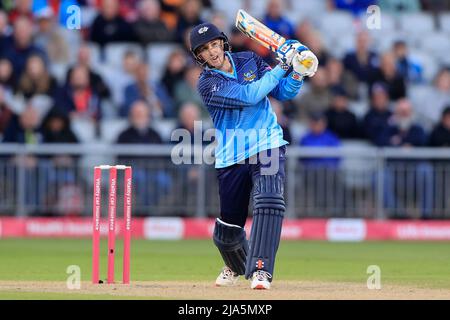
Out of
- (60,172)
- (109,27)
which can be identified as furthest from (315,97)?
(60,172)

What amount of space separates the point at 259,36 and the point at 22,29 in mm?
10165

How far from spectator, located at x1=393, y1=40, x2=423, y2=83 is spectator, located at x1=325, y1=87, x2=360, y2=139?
1607 millimetres

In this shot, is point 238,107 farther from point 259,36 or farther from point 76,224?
point 76,224

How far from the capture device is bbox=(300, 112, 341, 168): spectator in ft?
69.0

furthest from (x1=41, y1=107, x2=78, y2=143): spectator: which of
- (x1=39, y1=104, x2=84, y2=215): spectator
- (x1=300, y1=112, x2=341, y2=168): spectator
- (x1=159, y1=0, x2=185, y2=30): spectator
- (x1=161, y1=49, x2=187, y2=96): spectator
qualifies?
(x1=300, y1=112, x2=341, y2=168): spectator

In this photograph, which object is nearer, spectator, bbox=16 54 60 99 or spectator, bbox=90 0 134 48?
spectator, bbox=16 54 60 99

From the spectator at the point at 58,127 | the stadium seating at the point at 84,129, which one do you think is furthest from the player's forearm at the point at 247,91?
the stadium seating at the point at 84,129

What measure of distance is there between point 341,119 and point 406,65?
225cm

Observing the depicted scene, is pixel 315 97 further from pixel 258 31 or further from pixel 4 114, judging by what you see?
pixel 258 31

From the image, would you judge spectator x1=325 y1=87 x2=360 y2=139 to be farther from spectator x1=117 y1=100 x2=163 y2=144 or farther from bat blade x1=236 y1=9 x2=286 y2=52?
bat blade x1=236 y1=9 x2=286 y2=52

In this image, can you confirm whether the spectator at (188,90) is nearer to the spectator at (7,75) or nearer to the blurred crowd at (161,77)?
the blurred crowd at (161,77)

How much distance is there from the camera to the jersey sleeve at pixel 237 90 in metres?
11.5

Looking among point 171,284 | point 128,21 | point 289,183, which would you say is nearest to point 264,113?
point 171,284

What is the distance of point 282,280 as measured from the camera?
1297 cm
